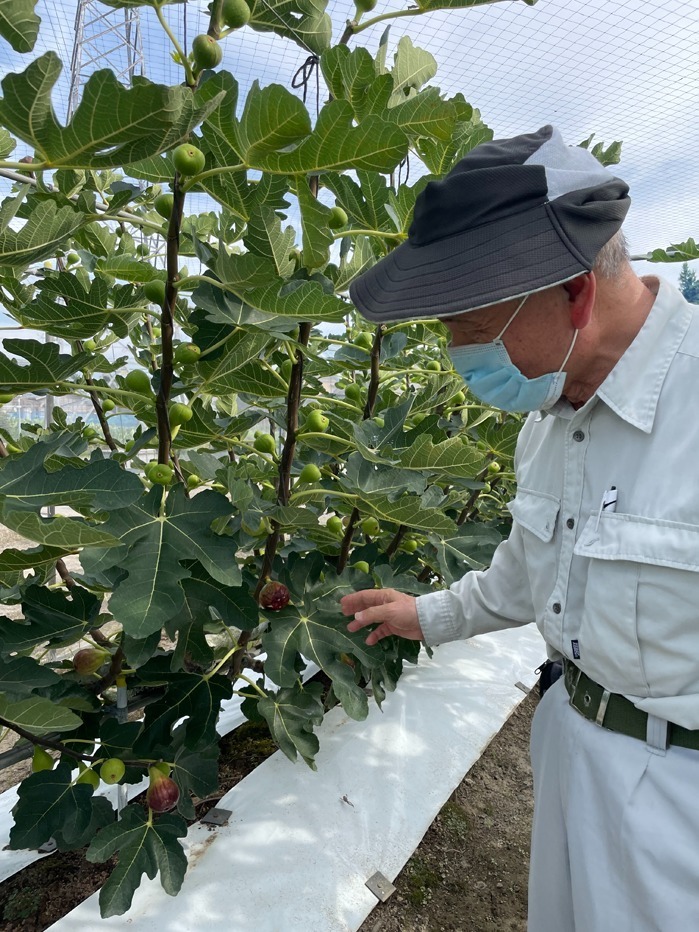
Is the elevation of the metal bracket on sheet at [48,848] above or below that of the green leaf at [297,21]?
below

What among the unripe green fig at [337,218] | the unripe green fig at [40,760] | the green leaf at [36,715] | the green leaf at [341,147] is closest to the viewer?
the green leaf at [341,147]

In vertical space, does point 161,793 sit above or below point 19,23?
below

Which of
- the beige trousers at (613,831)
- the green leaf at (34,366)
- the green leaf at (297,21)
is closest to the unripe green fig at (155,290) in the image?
the green leaf at (34,366)

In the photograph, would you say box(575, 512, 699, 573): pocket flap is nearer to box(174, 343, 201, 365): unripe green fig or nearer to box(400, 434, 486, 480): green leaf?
box(400, 434, 486, 480): green leaf

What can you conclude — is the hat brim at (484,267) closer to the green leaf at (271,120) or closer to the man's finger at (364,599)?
the green leaf at (271,120)

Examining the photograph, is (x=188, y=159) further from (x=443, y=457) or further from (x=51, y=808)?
(x=51, y=808)

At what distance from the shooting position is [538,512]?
974 mm

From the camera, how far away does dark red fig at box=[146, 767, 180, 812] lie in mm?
1135

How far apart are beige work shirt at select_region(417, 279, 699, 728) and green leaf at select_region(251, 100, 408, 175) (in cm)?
40

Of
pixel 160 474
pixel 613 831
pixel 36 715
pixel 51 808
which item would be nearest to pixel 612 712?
pixel 613 831

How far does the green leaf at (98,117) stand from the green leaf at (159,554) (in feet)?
1.51

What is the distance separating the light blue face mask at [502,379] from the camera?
2.79 feet

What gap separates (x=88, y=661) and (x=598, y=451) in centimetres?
100

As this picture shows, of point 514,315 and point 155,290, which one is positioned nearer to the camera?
point 514,315
